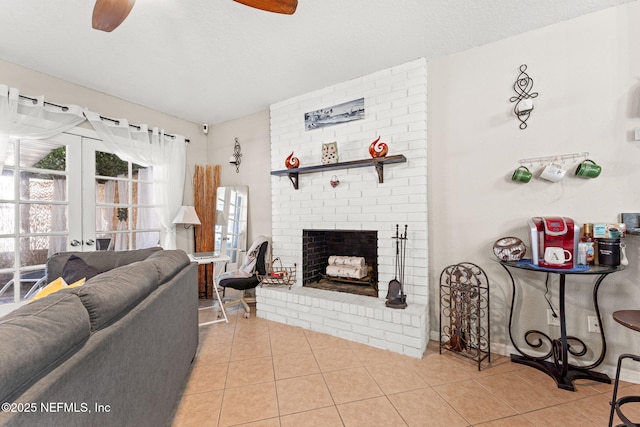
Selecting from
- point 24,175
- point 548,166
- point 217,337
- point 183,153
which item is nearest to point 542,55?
point 548,166

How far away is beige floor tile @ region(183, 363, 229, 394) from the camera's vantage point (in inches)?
74.1

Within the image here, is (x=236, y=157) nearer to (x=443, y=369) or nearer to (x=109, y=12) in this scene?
(x=109, y=12)

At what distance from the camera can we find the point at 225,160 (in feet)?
13.5

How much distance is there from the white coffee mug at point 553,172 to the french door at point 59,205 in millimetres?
4127

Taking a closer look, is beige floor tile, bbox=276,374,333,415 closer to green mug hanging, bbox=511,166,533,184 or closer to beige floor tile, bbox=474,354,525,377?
beige floor tile, bbox=474,354,525,377

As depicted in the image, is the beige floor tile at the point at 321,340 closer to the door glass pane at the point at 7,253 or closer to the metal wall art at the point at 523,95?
the metal wall art at the point at 523,95

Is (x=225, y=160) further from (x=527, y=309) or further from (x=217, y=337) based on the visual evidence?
(x=527, y=309)

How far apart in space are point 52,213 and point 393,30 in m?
3.56

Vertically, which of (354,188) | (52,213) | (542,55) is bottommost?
(52,213)

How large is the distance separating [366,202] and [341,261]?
76 cm

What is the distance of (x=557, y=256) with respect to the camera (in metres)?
1.86

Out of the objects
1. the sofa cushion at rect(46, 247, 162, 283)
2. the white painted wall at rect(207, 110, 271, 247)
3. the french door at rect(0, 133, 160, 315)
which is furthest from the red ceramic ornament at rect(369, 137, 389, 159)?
the french door at rect(0, 133, 160, 315)

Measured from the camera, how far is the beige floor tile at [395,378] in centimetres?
188

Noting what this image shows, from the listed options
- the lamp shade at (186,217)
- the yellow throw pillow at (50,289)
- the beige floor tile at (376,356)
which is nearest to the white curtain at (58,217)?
the lamp shade at (186,217)
